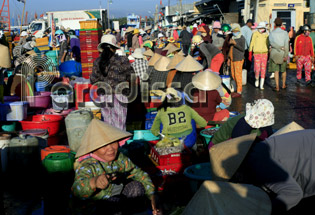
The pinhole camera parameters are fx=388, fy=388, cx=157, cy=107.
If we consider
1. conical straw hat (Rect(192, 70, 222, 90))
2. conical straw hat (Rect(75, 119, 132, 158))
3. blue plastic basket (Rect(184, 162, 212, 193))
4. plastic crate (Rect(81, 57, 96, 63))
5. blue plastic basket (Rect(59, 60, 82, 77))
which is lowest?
blue plastic basket (Rect(184, 162, 212, 193))

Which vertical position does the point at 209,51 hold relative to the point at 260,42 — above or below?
below

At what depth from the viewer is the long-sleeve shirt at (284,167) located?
3068 mm

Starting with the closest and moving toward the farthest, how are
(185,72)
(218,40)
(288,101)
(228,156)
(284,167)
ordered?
(284,167)
(228,156)
(185,72)
(288,101)
(218,40)

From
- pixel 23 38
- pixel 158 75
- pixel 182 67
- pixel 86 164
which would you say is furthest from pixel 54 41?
pixel 86 164

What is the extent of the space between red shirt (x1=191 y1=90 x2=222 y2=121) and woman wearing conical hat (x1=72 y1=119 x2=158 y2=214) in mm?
3064

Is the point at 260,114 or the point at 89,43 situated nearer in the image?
the point at 260,114

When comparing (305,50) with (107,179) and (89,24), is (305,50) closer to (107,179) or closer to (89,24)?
(89,24)

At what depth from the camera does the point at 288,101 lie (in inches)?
394

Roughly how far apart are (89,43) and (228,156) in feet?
26.3

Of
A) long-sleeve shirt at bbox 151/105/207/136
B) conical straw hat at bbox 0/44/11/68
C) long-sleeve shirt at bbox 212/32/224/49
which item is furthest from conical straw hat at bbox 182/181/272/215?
long-sleeve shirt at bbox 212/32/224/49

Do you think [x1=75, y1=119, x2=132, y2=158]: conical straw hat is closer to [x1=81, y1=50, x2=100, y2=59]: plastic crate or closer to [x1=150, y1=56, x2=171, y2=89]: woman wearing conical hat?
[x1=150, y1=56, x2=171, y2=89]: woman wearing conical hat

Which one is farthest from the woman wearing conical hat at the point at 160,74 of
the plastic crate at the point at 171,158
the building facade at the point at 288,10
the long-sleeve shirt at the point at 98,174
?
the building facade at the point at 288,10

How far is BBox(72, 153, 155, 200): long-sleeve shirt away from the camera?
10.9 ft

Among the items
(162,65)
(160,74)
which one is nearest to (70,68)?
(162,65)
